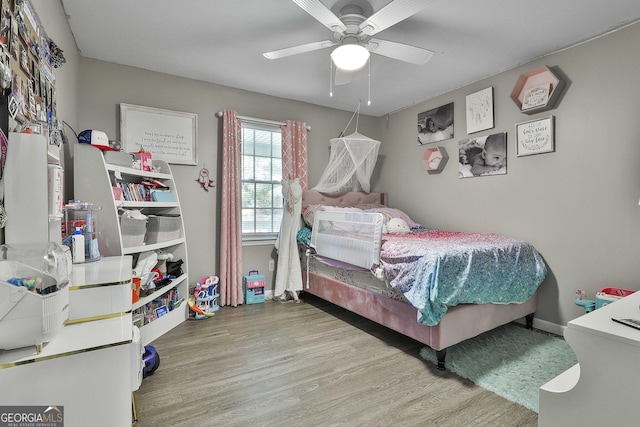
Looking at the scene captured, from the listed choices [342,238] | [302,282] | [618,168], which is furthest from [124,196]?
[618,168]

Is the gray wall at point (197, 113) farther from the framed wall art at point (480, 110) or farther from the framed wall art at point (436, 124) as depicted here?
the framed wall art at point (480, 110)

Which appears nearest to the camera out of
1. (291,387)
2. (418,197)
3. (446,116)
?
(291,387)

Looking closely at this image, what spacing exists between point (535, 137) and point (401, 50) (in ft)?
5.21

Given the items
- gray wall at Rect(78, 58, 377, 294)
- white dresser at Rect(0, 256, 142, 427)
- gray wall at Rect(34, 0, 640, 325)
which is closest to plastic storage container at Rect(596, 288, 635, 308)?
gray wall at Rect(34, 0, 640, 325)

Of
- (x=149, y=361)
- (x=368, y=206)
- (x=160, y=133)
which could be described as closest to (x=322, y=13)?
(x=160, y=133)

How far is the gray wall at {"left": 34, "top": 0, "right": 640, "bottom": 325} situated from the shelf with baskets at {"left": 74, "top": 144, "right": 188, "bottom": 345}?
21.4 inches

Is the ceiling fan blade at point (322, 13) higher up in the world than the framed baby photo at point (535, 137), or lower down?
higher up

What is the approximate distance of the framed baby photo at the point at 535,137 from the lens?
2775 mm

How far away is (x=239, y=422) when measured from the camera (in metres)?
1.62

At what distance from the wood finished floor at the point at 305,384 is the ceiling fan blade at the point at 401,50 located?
7.28 ft

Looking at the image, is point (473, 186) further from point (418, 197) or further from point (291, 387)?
point (291, 387)

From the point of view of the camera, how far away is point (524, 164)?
117 inches

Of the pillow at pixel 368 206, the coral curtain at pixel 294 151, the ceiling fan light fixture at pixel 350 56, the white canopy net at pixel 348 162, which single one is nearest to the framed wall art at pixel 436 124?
the white canopy net at pixel 348 162

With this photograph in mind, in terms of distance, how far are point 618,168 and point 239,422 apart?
3.16 m
